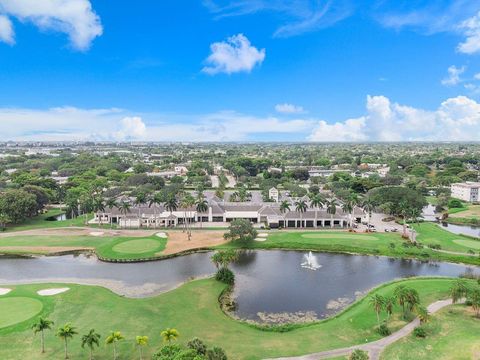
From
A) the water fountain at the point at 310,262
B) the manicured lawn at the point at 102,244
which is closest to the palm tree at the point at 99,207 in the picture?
the manicured lawn at the point at 102,244

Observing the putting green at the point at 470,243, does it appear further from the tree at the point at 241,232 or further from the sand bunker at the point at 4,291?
the sand bunker at the point at 4,291

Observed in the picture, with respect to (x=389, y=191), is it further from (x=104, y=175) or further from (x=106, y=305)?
(x=104, y=175)

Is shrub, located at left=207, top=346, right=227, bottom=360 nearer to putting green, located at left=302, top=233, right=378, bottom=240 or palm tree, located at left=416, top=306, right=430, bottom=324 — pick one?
palm tree, located at left=416, top=306, right=430, bottom=324

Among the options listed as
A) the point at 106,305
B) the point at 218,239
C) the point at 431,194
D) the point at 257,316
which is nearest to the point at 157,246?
the point at 218,239

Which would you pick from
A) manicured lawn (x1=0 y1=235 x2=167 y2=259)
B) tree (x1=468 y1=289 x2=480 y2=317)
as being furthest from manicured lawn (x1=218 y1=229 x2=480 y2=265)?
tree (x1=468 y1=289 x2=480 y2=317)

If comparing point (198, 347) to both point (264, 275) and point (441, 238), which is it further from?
point (441, 238)

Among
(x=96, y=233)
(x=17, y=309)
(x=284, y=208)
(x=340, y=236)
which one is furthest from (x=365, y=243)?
(x=17, y=309)
